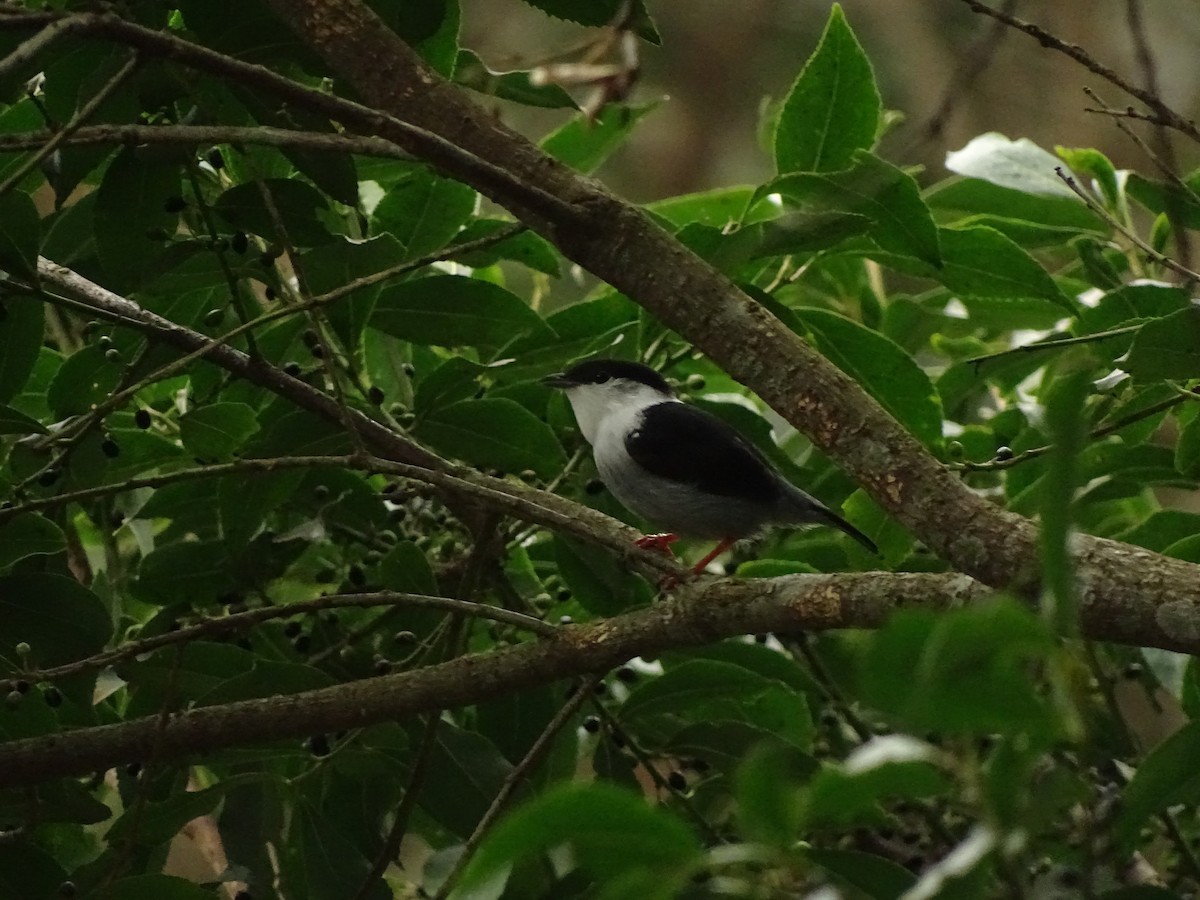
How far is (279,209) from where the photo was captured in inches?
89.1

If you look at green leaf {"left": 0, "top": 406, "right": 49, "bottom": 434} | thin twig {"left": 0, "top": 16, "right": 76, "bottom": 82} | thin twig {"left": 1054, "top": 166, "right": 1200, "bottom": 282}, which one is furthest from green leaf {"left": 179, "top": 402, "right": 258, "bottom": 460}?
thin twig {"left": 1054, "top": 166, "right": 1200, "bottom": 282}

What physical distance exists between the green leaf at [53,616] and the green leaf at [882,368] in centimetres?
133

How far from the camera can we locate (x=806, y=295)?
3.22m

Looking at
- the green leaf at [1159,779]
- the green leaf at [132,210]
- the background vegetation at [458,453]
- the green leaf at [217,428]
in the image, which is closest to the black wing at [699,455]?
the background vegetation at [458,453]

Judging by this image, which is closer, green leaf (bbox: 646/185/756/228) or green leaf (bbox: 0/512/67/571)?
green leaf (bbox: 0/512/67/571)

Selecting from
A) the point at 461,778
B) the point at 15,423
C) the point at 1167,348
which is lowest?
the point at 461,778

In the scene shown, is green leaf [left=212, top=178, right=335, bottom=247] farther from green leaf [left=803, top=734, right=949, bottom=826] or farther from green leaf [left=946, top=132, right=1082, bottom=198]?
green leaf [left=803, top=734, right=949, bottom=826]

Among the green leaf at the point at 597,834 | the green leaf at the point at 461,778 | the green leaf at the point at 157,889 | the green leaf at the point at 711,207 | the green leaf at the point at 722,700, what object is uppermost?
the green leaf at the point at 711,207

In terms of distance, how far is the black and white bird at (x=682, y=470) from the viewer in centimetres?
320

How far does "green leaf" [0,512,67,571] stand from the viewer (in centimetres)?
215

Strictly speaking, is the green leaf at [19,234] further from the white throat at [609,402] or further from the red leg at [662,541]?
the red leg at [662,541]

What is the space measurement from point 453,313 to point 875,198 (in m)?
0.79

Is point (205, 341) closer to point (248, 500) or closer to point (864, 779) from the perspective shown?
point (248, 500)

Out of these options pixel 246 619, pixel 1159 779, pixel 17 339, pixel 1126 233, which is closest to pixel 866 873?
pixel 1159 779
